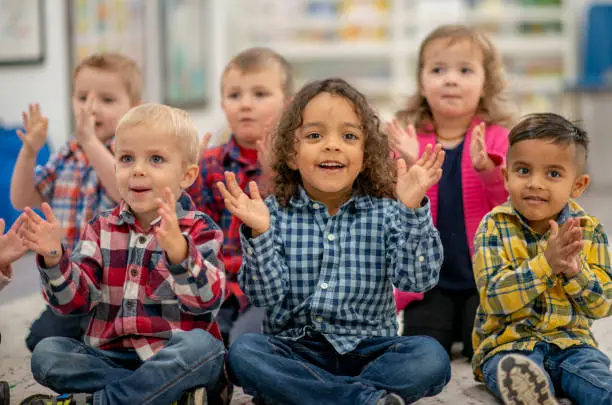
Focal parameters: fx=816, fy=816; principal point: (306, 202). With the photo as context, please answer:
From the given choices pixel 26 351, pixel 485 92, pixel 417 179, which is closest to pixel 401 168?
pixel 417 179

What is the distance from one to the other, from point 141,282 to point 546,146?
862mm

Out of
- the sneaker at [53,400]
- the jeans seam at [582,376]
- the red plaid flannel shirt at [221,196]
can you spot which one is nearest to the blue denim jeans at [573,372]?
the jeans seam at [582,376]

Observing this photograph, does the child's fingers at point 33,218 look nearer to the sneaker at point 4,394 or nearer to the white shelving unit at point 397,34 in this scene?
the sneaker at point 4,394

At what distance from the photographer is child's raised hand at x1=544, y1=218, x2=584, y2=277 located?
1528 mm

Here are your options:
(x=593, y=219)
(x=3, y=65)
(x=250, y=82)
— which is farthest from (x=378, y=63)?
(x=593, y=219)

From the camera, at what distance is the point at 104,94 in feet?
7.24

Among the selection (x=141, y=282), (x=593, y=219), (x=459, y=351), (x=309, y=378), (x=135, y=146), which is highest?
(x=135, y=146)

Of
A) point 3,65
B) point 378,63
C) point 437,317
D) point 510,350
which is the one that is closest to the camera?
point 510,350

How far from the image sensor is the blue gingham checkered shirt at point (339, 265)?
5.24 ft

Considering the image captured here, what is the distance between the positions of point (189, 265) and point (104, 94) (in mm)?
903

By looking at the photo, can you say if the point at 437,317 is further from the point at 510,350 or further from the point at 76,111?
the point at 76,111

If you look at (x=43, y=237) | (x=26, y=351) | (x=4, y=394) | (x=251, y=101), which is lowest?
(x=26, y=351)

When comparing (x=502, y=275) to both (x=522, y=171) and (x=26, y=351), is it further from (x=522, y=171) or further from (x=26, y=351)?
(x=26, y=351)

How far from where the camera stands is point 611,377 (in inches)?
61.3
